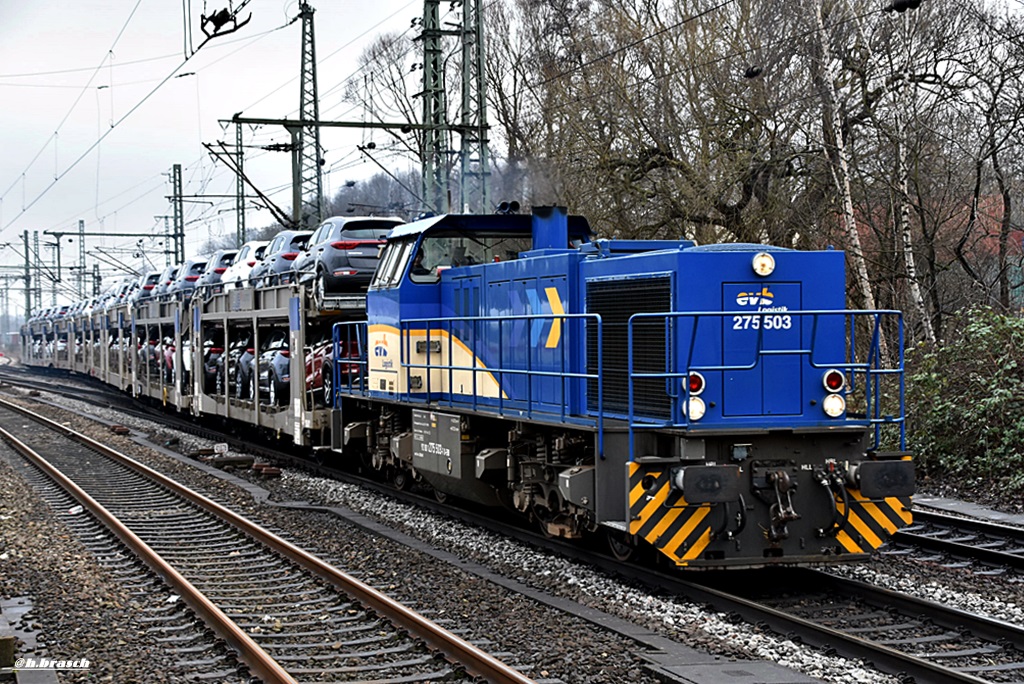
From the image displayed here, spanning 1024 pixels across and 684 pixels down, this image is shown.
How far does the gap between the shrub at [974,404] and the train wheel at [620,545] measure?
5722 mm

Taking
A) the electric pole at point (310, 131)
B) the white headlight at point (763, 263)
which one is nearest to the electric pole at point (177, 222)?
the electric pole at point (310, 131)

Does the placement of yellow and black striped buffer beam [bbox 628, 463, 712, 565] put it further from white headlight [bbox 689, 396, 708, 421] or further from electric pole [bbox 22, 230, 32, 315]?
electric pole [bbox 22, 230, 32, 315]

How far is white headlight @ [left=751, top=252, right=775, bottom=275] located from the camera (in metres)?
8.72

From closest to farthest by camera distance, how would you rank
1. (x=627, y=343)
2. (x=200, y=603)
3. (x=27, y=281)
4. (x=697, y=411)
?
(x=200, y=603) < (x=697, y=411) < (x=627, y=343) < (x=27, y=281)

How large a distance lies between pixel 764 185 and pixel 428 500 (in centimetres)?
1073

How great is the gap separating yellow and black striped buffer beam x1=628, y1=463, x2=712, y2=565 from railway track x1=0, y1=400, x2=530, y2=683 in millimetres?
1849

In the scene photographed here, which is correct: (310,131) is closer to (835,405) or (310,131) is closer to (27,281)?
(835,405)

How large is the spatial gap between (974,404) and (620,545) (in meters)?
6.64

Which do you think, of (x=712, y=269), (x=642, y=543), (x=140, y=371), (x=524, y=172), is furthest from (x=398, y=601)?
(x=140, y=371)

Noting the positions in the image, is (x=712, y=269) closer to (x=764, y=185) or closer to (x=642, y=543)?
(x=642, y=543)

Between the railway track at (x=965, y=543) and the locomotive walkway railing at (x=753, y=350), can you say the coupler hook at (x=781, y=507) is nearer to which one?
the locomotive walkway railing at (x=753, y=350)

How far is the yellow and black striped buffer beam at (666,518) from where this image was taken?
8.20 metres

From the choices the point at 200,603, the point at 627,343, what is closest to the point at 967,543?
the point at 627,343

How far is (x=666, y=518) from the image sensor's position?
324 inches
